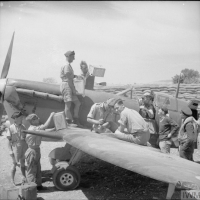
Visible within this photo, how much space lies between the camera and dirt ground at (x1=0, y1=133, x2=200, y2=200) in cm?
565

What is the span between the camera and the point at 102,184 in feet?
21.1

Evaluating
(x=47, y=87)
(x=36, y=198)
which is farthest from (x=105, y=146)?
(x=47, y=87)

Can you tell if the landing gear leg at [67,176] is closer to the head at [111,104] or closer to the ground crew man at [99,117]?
the ground crew man at [99,117]

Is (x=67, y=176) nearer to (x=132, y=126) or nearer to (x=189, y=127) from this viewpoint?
(x=132, y=126)

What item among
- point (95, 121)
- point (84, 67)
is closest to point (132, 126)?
point (95, 121)

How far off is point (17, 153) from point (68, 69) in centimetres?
234

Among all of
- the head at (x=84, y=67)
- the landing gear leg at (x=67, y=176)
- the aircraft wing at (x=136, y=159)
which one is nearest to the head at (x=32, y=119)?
the aircraft wing at (x=136, y=159)

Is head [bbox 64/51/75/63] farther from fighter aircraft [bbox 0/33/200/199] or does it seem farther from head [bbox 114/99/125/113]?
head [bbox 114/99/125/113]

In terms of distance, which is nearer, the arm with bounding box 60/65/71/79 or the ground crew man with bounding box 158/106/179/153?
the ground crew man with bounding box 158/106/179/153

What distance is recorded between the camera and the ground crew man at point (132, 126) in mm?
5656

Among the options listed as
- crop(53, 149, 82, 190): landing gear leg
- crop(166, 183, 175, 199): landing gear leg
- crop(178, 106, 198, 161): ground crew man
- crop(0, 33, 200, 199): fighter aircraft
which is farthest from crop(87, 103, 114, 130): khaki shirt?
crop(166, 183, 175, 199): landing gear leg

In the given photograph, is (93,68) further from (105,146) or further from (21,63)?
(21,63)

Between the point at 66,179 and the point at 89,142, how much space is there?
3.97 ft

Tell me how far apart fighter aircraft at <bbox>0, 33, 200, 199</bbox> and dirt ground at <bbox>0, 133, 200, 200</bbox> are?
0.33 metres
